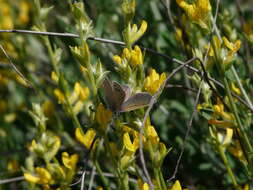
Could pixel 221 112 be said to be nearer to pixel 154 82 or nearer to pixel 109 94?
pixel 154 82

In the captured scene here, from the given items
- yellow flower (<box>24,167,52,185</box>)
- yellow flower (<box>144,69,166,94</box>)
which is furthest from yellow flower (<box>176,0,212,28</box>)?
yellow flower (<box>24,167,52,185</box>)

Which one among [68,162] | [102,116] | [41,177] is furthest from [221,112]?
[41,177]

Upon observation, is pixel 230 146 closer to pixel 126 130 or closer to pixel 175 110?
pixel 126 130

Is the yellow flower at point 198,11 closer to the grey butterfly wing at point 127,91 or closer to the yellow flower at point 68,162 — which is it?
the grey butterfly wing at point 127,91

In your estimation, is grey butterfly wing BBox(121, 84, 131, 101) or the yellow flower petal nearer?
grey butterfly wing BBox(121, 84, 131, 101)

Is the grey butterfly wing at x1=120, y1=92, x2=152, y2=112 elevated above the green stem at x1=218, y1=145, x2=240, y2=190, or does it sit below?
above

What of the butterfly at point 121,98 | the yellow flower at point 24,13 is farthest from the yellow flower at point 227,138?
the yellow flower at point 24,13

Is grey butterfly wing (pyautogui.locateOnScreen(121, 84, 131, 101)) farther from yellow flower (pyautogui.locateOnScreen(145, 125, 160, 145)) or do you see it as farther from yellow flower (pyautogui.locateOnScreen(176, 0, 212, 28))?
yellow flower (pyautogui.locateOnScreen(176, 0, 212, 28))

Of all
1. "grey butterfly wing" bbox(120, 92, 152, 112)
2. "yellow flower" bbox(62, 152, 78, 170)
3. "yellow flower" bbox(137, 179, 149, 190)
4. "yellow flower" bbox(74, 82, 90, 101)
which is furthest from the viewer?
"yellow flower" bbox(74, 82, 90, 101)
